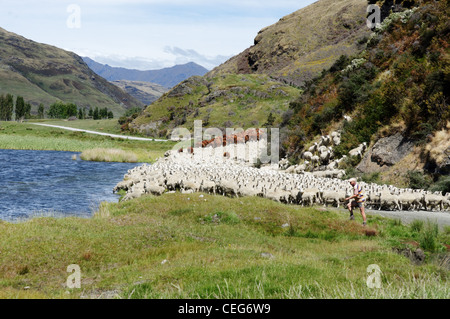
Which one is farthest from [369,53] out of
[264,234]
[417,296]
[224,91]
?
[224,91]

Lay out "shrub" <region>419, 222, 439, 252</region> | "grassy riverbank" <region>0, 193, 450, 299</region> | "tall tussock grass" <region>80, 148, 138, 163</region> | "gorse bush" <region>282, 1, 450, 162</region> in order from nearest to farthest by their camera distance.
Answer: "grassy riverbank" <region>0, 193, 450, 299</region> → "shrub" <region>419, 222, 439, 252</region> → "gorse bush" <region>282, 1, 450, 162</region> → "tall tussock grass" <region>80, 148, 138, 163</region>

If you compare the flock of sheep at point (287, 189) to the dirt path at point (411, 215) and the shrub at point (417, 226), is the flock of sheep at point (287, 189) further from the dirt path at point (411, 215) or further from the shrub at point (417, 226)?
the shrub at point (417, 226)

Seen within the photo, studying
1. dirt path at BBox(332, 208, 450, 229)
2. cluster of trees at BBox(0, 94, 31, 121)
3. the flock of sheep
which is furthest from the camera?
cluster of trees at BBox(0, 94, 31, 121)

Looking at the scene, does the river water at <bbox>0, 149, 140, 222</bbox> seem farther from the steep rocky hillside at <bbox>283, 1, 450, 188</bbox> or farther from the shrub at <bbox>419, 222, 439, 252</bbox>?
the steep rocky hillside at <bbox>283, 1, 450, 188</bbox>

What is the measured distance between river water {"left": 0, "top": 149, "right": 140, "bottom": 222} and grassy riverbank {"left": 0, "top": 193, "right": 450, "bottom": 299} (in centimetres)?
656

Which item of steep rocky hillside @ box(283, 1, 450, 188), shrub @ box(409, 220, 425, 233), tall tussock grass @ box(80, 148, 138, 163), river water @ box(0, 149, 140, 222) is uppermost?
steep rocky hillside @ box(283, 1, 450, 188)

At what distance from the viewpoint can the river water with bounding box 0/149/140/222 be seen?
25703mm

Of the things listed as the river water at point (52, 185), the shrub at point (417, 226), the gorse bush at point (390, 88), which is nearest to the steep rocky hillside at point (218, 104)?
the gorse bush at point (390, 88)

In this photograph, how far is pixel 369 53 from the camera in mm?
46812

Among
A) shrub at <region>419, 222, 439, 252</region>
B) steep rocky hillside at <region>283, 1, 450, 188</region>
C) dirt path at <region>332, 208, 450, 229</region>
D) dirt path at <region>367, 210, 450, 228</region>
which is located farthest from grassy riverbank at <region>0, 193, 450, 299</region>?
steep rocky hillside at <region>283, 1, 450, 188</region>

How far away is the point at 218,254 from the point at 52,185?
28.6 meters
